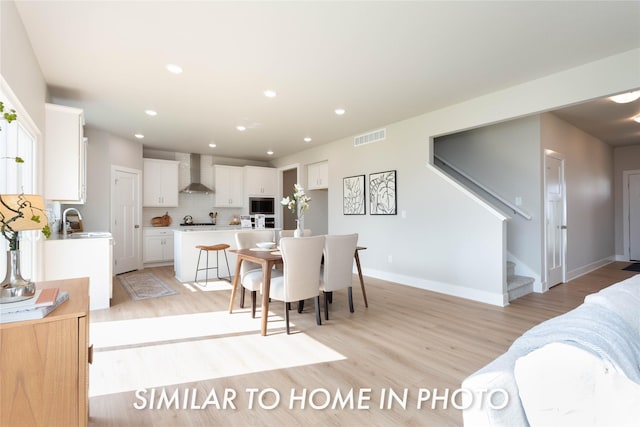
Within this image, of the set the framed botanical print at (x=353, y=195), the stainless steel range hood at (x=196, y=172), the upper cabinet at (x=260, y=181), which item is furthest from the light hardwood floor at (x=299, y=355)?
the upper cabinet at (x=260, y=181)

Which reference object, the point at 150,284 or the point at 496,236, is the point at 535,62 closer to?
the point at 496,236

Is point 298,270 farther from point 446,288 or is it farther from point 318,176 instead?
point 318,176

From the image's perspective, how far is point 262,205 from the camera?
25.8 feet

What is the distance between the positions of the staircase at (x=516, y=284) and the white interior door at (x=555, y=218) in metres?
0.42

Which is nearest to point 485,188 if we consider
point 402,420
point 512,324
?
point 512,324

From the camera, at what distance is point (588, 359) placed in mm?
759

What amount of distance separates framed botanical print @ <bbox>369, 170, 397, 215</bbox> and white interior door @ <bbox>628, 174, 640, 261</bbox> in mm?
6105

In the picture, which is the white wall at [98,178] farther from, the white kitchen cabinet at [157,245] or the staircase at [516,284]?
the staircase at [516,284]

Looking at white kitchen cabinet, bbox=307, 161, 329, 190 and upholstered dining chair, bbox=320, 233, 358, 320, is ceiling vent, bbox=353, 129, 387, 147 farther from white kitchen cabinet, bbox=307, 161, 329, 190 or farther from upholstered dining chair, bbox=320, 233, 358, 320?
upholstered dining chair, bbox=320, 233, 358, 320

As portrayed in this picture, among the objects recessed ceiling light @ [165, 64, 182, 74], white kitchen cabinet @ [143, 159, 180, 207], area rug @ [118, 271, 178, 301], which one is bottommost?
area rug @ [118, 271, 178, 301]

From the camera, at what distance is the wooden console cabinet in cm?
115

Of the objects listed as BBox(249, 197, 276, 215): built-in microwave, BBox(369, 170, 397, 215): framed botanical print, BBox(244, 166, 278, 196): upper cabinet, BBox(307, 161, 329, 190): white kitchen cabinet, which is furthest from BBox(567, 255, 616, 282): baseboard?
BBox(244, 166, 278, 196): upper cabinet

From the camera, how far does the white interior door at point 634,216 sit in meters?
6.96

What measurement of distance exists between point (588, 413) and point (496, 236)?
3519mm
